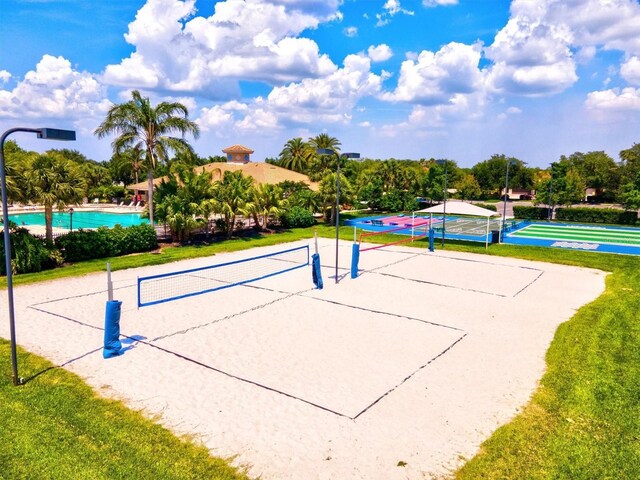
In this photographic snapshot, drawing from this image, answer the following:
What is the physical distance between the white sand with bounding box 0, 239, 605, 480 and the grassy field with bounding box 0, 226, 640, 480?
36 cm

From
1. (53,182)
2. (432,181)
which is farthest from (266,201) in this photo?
(432,181)

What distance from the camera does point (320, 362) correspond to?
10148mm

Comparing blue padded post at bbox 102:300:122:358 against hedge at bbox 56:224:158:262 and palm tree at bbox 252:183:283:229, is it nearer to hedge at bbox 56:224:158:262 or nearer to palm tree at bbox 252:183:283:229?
hedge at bbox 56:224:158:262

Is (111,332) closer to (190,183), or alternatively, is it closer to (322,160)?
(190,183)

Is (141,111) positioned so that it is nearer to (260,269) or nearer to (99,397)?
(260,269)

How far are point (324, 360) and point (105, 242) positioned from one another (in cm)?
1573

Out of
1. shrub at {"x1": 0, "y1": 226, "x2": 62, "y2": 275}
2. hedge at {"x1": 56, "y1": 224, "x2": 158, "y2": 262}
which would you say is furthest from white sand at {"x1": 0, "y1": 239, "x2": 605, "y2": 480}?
hedge at {"x1": 56, "y1": 224, "x2": 158, "y2": 262}

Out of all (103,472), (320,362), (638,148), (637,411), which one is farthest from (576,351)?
(638,148)

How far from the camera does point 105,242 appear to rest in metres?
21.7

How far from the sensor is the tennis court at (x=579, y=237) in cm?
2869

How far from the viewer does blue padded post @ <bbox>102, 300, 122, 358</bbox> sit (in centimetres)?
1019

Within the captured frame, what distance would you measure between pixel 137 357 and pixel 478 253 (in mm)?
19749

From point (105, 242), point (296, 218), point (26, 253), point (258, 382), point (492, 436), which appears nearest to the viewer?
point (492, 436)

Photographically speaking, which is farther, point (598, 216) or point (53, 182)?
point (598, 216)
